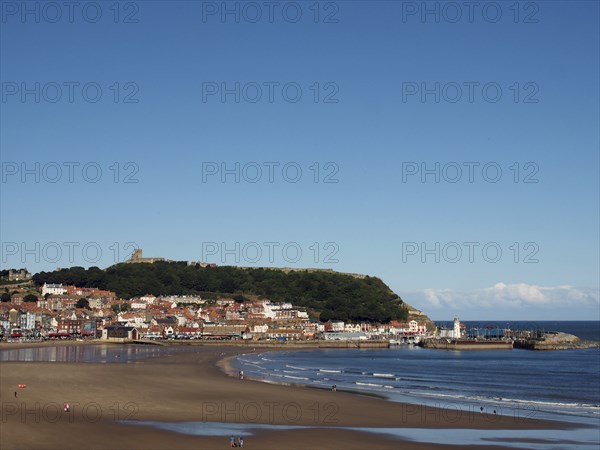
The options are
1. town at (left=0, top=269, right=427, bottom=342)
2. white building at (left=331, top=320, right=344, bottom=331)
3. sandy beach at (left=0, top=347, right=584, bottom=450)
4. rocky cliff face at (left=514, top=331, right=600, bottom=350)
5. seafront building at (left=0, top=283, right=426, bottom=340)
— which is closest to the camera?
sandy beach at (left=0, top=347, right=584, bottom=450)

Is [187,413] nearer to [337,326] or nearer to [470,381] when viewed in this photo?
[470,381]

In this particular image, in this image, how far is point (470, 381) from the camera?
75.1 meters

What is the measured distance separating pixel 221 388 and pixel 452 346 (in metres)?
108

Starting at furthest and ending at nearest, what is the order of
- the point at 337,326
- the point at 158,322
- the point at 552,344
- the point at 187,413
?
the point at 337,326 → the point at 158,322 → the point at 552,344 → the point at 187,413

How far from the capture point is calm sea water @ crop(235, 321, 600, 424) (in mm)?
54219

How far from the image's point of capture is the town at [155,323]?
6339 inches

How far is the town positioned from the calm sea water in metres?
61.5

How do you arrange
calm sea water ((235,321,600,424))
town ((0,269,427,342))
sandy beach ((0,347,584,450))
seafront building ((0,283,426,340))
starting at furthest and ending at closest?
seafront building ((0,283,426,340)) → town ((0,269,427,342)) → calm sea water ((235,321,600,424)) → sandy beach ((0,347,584,450))

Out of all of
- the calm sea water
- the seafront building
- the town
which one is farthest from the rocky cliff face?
the calm sea water

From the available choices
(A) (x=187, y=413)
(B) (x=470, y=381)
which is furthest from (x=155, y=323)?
(A) (x=187, y=413)

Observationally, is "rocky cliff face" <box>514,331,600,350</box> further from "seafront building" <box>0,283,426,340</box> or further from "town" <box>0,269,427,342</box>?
"seafront building" <box>0,283,426,340</box>

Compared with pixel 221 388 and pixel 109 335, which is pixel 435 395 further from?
pixel 109 335

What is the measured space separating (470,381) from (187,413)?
3839cm

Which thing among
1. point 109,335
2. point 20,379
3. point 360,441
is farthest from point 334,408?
point 109,335
